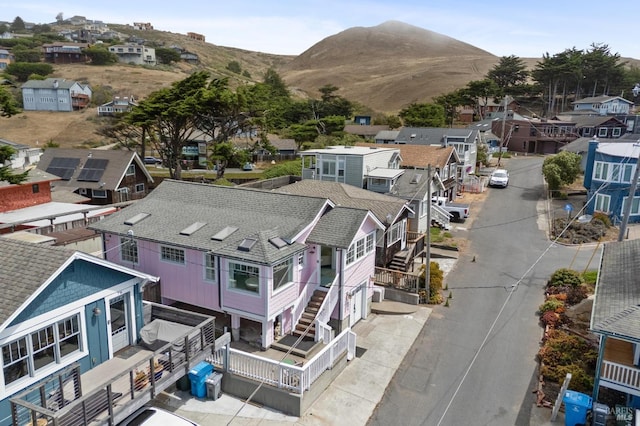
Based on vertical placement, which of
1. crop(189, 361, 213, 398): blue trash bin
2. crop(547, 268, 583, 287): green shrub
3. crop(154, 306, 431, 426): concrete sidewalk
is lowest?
crop(154, 306, 431, 426): concrete sidewalk

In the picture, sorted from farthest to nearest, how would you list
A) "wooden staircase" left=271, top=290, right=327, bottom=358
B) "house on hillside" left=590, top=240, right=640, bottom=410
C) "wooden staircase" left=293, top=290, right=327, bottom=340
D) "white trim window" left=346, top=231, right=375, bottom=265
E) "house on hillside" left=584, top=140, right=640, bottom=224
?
"house on hillside" left=584, top=140, right=640, bottom=224 → "white trim window" left=346, top=231, right=375, bottom=265 → "wooden staircase" left=293, top=290, right=327, bottom=340 → "wooden staircase" left=271, top=290, right=327, bottom=358 → "house on hillside" left=590, top=240, right=640, bottom=410

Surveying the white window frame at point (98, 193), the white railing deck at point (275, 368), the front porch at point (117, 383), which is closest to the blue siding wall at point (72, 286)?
the front porch at point (117, 383)

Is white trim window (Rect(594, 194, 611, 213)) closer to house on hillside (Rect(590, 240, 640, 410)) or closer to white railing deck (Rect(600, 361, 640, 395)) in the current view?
house on hillside (Rect(590, 240, 640, 410))

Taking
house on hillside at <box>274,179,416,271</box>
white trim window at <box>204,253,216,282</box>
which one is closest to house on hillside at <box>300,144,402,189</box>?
house on hillside at <box>274,179,416,271</box>

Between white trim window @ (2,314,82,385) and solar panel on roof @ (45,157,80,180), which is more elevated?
solar panel on roof @ (45,157,80,180)

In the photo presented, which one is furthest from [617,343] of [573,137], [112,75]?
[112,75]

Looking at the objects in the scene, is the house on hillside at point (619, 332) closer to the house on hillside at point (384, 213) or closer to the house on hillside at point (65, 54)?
the house on hillside at point (384, 213)

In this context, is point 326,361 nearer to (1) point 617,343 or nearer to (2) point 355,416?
(2) point 355,416

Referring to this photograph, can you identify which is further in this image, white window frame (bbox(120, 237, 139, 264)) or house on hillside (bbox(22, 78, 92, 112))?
house on hillside (bbox(22, 78, 92, 112))
